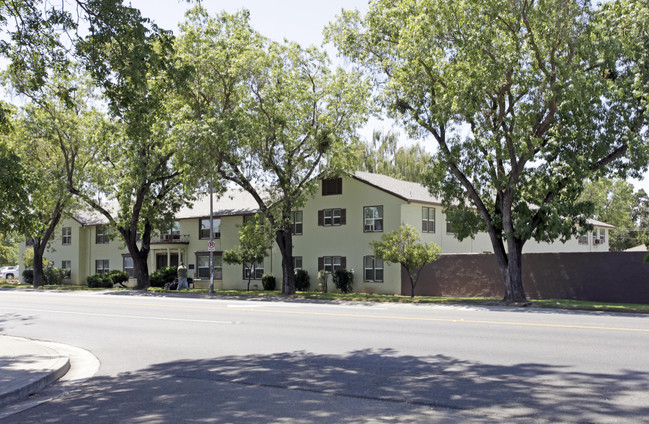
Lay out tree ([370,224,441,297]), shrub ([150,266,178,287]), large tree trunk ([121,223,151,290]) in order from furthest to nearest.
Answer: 1. shrub ([150,266,178,287])
2. large tree trunk ([121,223,151,290])
3. tree ([370,224,441,297])

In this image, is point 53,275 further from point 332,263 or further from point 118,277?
point 332,263

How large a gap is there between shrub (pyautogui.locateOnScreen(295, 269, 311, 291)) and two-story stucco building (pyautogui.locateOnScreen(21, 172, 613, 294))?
63 cm

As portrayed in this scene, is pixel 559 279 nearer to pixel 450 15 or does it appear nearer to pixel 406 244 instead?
pixel 406 244

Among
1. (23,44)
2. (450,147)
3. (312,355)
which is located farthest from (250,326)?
(450,147)

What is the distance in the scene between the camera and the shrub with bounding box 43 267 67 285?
161ft

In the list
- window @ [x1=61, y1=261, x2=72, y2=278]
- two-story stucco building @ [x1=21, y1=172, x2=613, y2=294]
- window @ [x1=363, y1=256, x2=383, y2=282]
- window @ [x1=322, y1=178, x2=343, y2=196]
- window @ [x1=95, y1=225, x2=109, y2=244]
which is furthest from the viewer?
window @ [x1=61, y1=261, x2=72, y2=278]

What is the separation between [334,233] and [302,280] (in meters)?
3.33

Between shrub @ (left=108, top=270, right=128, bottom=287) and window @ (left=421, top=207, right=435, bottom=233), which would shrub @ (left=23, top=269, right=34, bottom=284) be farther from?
window @ (left=421, top=207, right=435, bottom=233)

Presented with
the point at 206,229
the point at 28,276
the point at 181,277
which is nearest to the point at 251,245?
the point at 181,277

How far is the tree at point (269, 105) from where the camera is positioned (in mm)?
29172

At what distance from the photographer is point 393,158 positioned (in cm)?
5447

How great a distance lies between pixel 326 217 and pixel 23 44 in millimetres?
25630

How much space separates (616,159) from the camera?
23.6 metres

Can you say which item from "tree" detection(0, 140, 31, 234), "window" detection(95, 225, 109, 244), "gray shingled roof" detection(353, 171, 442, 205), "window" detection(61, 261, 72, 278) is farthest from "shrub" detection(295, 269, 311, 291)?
"tree" detection(0, 140, 31, 234)
